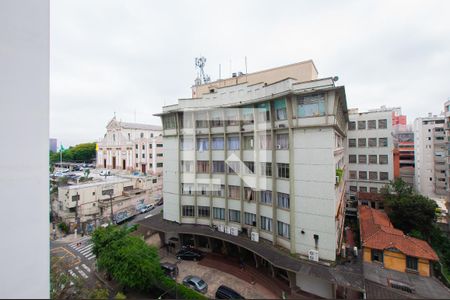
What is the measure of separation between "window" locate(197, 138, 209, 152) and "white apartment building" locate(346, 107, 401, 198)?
40.4 feet

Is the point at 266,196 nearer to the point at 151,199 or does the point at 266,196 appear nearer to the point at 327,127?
the point at 327,127

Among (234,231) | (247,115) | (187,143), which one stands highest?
(247,115)

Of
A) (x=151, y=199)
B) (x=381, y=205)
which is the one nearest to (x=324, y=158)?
(x=381, y=205)

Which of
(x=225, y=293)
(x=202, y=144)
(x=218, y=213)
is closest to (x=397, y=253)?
(x=225, y=293)

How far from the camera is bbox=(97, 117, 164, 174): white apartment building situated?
1022 inches

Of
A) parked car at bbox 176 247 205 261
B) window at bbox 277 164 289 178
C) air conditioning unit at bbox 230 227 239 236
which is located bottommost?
parked car at bbox 176 247 205 261

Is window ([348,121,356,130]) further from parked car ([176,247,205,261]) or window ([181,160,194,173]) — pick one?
parked car ([176,247,205,261])

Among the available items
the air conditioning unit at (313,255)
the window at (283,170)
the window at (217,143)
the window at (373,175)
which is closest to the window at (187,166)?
the window at (217,143)

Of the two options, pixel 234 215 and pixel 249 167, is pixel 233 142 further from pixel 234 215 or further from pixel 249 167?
pixel 234 215

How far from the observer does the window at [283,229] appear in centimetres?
737

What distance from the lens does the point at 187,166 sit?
33.6 ft

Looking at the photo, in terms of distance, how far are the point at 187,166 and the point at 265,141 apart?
4.49m

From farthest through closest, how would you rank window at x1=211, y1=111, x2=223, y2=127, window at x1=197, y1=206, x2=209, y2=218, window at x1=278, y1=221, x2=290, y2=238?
window at x1=197, y1=206, x2=209, y2=218, window at x1=211, y1=111, x2=223, y2=127, window at x1=278, y1=221, x2=290, y2=238

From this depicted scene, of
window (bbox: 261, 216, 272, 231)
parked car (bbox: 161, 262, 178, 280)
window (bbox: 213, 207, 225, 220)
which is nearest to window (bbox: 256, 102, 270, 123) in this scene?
window (bbox: 261, 216, 272, 231)
